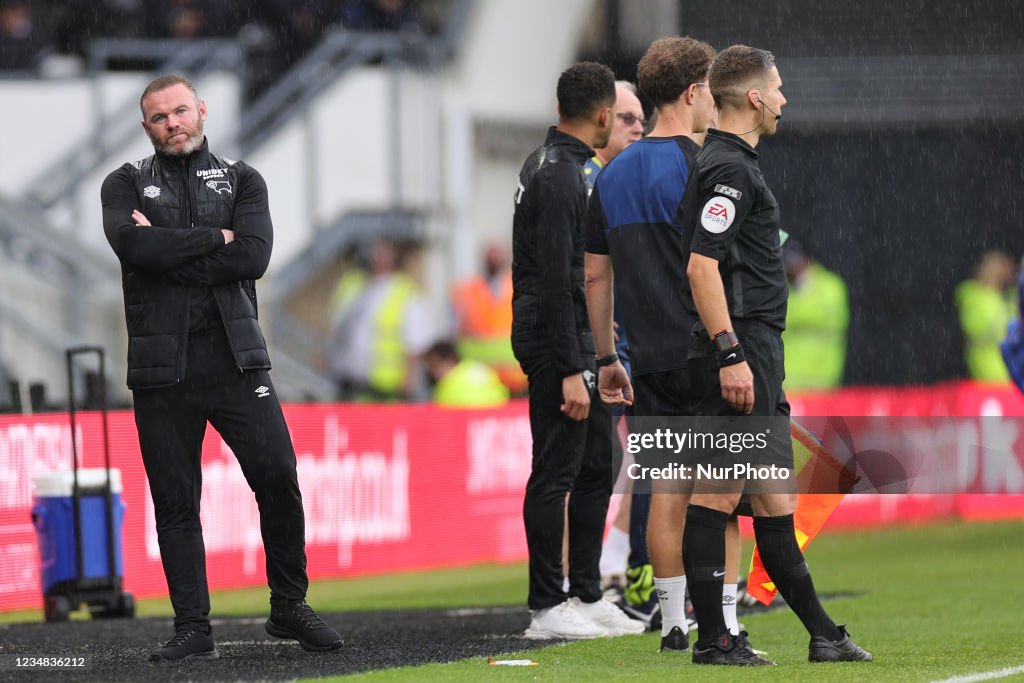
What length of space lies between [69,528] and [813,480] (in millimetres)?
4273

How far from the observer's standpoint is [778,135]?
23.9 meters

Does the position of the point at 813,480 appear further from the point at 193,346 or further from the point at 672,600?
the point at 193,346

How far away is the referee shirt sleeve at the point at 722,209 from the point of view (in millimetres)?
7320

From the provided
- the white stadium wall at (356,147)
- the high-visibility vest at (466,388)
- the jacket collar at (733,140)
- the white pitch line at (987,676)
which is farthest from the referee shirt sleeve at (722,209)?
the high-visibility vest at (466,388)

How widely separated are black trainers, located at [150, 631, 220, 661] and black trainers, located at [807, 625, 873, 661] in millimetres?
2237

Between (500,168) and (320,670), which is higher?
(500,168)

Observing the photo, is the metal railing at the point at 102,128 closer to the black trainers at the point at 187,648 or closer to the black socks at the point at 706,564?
the black trainers at the point at 187,648

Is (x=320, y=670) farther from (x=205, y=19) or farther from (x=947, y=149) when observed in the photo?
(x=947, y=149)

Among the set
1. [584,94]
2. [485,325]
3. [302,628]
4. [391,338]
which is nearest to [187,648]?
[302,628]

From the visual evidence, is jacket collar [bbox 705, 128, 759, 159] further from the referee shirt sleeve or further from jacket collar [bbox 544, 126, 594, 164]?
jacket collar [bbox 544, 126, 594, 164]

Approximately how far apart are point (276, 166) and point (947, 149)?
8.91 meters

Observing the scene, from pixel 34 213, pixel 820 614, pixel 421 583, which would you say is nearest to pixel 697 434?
pixel 820 614

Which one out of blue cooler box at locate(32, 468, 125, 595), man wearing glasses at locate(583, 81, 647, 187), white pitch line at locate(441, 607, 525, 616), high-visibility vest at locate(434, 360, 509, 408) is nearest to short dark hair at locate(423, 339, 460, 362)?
high-visibility vest at locate(434, 360, 509, 408)

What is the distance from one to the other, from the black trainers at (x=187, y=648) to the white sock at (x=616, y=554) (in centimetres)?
272
